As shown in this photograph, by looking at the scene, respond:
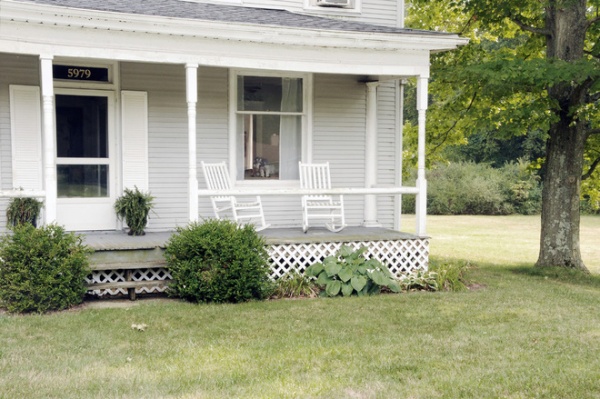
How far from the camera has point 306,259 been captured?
Answer: 9016 millimetres

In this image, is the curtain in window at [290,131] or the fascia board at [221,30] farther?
the curtain in window at [290,131]

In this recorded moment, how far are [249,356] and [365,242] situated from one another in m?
3.79

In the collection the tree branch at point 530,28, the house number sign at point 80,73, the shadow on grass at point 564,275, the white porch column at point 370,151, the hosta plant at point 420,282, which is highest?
the tree branch at point 530,28

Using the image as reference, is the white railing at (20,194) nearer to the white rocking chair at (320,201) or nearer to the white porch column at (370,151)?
the white rocking chair at (320,201)

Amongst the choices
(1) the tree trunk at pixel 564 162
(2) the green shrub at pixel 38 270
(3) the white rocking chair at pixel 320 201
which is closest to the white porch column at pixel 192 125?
(2) the green shrub at pixel 38 270

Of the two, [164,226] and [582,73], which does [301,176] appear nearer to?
[164,226]

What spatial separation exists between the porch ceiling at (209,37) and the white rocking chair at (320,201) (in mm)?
1737

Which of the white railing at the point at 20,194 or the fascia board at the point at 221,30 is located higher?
the fascia board at the point at 221,30

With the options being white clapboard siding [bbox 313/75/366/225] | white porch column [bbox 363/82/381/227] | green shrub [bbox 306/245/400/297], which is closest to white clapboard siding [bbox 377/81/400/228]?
white porch column [bbox 363/82/381/227]

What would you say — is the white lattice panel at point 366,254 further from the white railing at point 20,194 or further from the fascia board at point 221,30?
the white railing at point 20,194

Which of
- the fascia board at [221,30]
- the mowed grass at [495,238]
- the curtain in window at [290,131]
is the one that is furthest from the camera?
the mowed grass at [495,238]

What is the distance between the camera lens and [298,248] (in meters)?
8.97

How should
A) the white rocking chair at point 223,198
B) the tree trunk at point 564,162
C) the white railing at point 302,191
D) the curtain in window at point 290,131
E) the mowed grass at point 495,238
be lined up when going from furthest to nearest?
the mowed grass at point 495,238
the tree trunk at point 564,162
the curtain in window at point 290,131
the white rocking chair at point 223,198
the white railing at point 302,191

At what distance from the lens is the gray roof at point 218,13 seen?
328 inches
